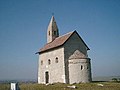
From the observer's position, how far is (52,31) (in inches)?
1485

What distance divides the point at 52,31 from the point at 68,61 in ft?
33.7

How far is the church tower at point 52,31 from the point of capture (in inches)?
1483

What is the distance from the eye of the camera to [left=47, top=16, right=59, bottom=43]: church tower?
37.7 meters

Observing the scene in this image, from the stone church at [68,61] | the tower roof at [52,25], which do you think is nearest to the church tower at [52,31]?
the tower roof at [52,25]

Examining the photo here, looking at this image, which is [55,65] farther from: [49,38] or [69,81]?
[49,38]

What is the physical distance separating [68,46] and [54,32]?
28.9 feet

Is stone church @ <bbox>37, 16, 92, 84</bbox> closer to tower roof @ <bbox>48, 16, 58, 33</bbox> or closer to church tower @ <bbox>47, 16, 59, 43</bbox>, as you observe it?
church tower @ <bbox>47, 16, 59, 43</bbox>

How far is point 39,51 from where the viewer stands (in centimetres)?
3756

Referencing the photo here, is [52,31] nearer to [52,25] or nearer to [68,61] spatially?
[52,25]

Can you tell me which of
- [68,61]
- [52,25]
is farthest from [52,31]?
[68,61]

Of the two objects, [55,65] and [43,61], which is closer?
[55,65]

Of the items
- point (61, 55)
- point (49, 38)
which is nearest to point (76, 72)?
point (61, 55)

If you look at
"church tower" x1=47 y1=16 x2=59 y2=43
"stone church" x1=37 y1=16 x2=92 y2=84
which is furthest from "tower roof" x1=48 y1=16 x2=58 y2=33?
"stone church" x1=37 y1=16 x2=92 y2=84

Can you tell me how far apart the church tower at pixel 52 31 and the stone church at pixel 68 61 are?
3.96m
